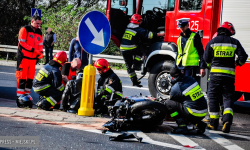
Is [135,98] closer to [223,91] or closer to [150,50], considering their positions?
[223,91]

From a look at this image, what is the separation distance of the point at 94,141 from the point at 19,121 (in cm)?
160

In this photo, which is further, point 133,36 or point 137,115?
point 133,36

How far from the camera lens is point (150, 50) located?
907 cm

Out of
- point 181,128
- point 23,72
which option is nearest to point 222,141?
point 181,128

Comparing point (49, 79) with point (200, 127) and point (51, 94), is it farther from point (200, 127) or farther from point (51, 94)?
point (200, 127)

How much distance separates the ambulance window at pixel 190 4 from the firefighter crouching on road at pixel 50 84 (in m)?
3.04

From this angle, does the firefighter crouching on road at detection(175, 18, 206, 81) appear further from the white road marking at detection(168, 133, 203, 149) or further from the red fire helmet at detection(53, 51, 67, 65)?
the red fire helmet at detection(53, 51, 67, 65)

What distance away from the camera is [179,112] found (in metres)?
5.88

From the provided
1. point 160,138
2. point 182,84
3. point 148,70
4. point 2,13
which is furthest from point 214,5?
point 2,13

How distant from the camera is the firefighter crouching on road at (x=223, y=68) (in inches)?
245

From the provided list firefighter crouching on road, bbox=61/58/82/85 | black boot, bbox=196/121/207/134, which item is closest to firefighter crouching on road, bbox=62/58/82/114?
firefighter crouching on road, bbox=61/58/82/85

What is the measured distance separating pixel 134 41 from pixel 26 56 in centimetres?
319

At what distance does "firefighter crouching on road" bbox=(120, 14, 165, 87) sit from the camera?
9422mm

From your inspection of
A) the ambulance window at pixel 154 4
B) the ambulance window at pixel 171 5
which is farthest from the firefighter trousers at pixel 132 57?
the ambulance window at pixel 171 5
